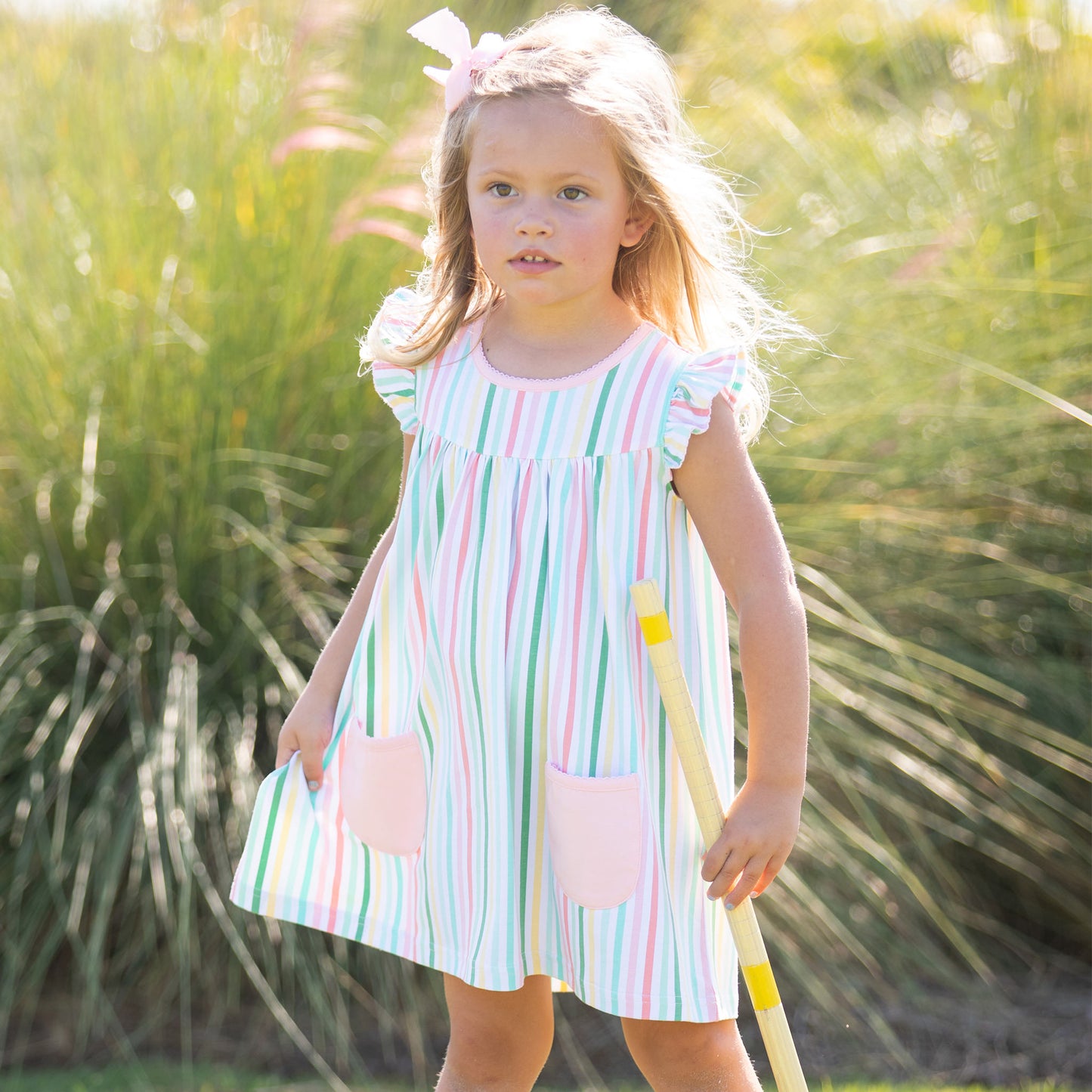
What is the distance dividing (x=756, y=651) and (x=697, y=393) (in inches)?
12.5

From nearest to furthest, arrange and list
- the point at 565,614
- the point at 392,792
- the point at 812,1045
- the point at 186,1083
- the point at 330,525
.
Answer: the point at 565,614
the point at 392,792
the point at 186,1083
the point at 812,1045
the point at 330,525

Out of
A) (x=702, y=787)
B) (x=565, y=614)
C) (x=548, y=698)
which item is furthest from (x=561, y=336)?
(x=702, y=787)

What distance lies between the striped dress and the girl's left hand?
84mm

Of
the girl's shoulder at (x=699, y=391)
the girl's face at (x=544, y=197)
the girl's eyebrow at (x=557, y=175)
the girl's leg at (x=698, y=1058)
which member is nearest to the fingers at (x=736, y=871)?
the girl's leg at (x=698, y=1058)

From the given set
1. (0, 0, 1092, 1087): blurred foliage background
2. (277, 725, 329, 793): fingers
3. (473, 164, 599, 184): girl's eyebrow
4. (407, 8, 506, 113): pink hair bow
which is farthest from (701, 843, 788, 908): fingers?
(0, 0, 1092, 1087): blurred foliage background

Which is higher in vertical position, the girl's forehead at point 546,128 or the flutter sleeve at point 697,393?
the girl's forehead at point 546,128

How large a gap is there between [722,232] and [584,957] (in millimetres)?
986

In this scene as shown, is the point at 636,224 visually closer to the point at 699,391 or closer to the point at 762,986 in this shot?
the point at 699,391

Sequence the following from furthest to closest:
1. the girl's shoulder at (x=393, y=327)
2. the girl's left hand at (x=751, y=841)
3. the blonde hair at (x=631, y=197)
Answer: the girl's shoulder at (x=393, y=327) < the blonde hair at (x=631, y=197) < the girl's left hand at (x=751, y=841)

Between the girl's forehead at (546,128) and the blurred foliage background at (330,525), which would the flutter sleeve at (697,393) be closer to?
the girl's forehead at (546,128)

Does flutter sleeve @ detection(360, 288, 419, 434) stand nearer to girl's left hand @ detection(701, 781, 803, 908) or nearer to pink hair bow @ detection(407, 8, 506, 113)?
pink hair bow @ detection(407, 8, 506, 113)

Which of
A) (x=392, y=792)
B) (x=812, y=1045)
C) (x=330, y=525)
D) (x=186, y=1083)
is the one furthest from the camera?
(x=330, y=525)

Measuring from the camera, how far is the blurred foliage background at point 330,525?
9.83ft

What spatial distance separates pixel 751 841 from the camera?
5.27 feet
